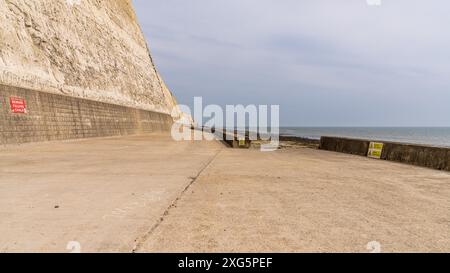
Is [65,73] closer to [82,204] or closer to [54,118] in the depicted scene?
[54,118]

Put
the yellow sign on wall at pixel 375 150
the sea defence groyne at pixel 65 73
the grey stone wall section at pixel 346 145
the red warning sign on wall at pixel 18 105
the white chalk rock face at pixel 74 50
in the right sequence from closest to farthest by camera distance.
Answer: the red warning sign on wall at pixel 18 105
the yellow sign on wall at pixel 375 150
the sea defence groyne at pixel 65 73
the grey stone wall section at pixel 346 145
the white chalk rock face at pixel 74 50

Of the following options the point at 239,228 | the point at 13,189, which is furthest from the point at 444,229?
the point at 13,189

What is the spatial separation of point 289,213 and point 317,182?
2.85 metres

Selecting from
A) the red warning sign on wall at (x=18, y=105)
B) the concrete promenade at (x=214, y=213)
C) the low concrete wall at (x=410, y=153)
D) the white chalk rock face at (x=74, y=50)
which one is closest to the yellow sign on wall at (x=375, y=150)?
the low concrete wall at (x=410, y=153)

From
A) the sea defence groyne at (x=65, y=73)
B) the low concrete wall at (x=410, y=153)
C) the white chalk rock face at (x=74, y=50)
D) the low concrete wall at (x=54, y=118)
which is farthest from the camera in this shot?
the white chalk rock face at (x=74, y=50)

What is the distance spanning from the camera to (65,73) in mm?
21500

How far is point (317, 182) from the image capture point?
22.9 feet

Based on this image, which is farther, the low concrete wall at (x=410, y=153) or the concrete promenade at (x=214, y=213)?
the low concrete wall at (x=410, y=153)

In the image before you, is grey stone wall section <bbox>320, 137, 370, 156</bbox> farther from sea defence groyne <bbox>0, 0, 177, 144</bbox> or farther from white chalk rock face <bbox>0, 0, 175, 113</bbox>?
white chalk rock face <bbox>0, 0, 175, 113</bbox>

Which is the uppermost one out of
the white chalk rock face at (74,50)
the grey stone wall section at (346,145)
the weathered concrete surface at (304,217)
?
the white chalk rock face at (74,50)

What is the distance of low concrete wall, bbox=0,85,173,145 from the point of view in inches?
525

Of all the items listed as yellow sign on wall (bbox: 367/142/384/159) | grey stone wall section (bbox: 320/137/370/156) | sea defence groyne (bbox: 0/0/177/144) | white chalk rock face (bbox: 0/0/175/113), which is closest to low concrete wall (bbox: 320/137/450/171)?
grey stone wall section (bbox: 320/137/370/156)

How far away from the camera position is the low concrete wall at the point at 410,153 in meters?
10.5

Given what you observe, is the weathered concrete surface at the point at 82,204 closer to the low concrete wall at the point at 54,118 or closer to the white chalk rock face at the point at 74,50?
the low concrete wall at the point at 54,118
